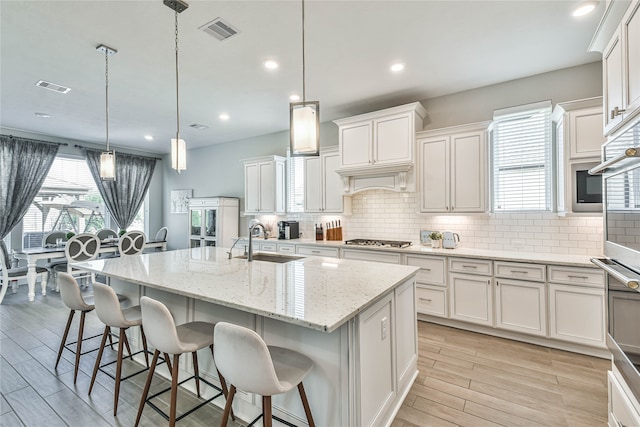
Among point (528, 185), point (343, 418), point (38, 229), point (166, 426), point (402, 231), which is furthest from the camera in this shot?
point (38, 229)

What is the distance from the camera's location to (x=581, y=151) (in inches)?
112

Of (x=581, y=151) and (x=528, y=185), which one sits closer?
(x=581, y=151)

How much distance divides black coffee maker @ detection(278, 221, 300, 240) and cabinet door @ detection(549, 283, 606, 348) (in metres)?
3.55

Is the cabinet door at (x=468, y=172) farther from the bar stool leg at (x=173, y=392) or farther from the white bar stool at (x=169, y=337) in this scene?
the bar stool leg at (x=173, y=392)

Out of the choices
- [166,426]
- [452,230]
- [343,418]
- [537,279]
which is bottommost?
[166,426]

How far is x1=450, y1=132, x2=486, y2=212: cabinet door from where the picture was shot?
11.5ft

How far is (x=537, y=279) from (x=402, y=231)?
1.70 metres

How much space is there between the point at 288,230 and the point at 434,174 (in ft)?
8.23

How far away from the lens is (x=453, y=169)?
3.65 m

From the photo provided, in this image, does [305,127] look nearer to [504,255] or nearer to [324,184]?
[504,255]

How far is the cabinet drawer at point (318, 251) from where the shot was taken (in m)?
4.27

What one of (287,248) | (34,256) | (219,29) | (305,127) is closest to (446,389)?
(305,127)

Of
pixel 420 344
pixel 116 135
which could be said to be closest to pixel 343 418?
pixel 420 344

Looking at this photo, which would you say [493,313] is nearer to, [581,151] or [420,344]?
[420,344]
